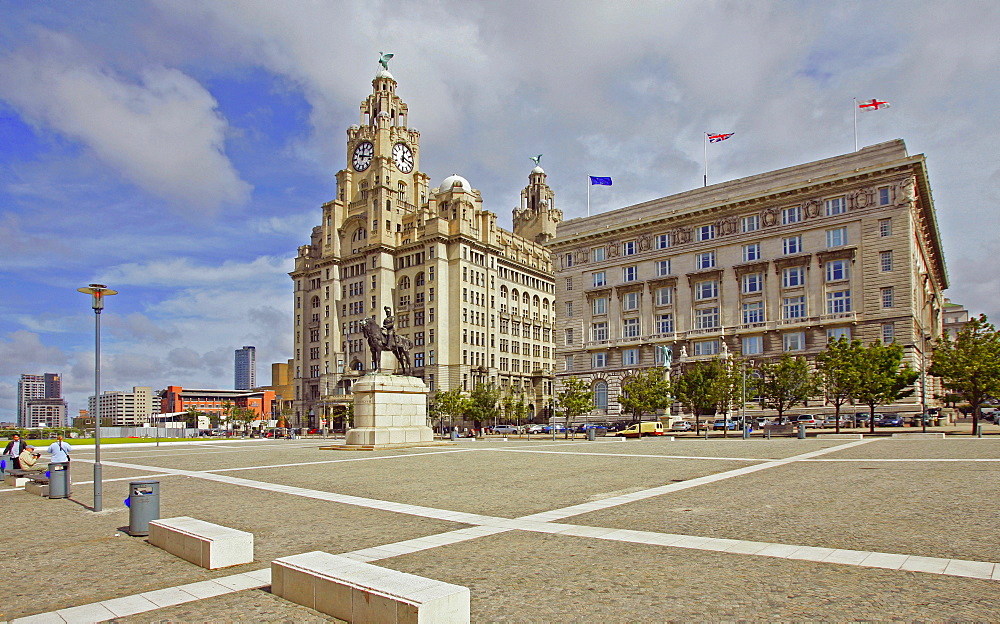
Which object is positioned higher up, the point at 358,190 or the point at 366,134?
the point at 366,134

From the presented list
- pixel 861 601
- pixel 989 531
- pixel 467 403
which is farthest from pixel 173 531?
pixel 467 403

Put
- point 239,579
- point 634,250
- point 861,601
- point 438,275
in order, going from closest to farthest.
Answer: point 861,601
point 239,579
point 634,250
point 438,275

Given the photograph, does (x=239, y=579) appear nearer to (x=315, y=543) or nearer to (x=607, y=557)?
(x=315, y=543)

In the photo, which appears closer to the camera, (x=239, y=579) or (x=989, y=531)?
(x=239, y=579)

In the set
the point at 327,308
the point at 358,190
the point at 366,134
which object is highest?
the point at 366,134

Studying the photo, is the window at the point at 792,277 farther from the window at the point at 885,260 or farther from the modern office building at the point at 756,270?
the window at the point at 885,260

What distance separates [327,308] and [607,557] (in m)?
110

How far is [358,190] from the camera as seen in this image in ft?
388

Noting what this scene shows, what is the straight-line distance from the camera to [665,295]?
3280 inches

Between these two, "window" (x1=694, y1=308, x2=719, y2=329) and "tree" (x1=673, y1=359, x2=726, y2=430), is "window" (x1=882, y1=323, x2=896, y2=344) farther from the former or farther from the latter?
"window" (x1=694, y1=308, x2=719, y2=329)

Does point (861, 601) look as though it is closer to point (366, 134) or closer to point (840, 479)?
point (840, 479)

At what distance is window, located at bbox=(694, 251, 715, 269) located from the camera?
8038 centimetres

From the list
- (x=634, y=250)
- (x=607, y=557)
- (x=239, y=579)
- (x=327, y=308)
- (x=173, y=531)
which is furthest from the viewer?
(x=327, y=308)

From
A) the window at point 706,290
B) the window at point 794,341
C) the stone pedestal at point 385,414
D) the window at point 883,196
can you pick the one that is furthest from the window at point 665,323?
the stone pedestal at point 385,414
